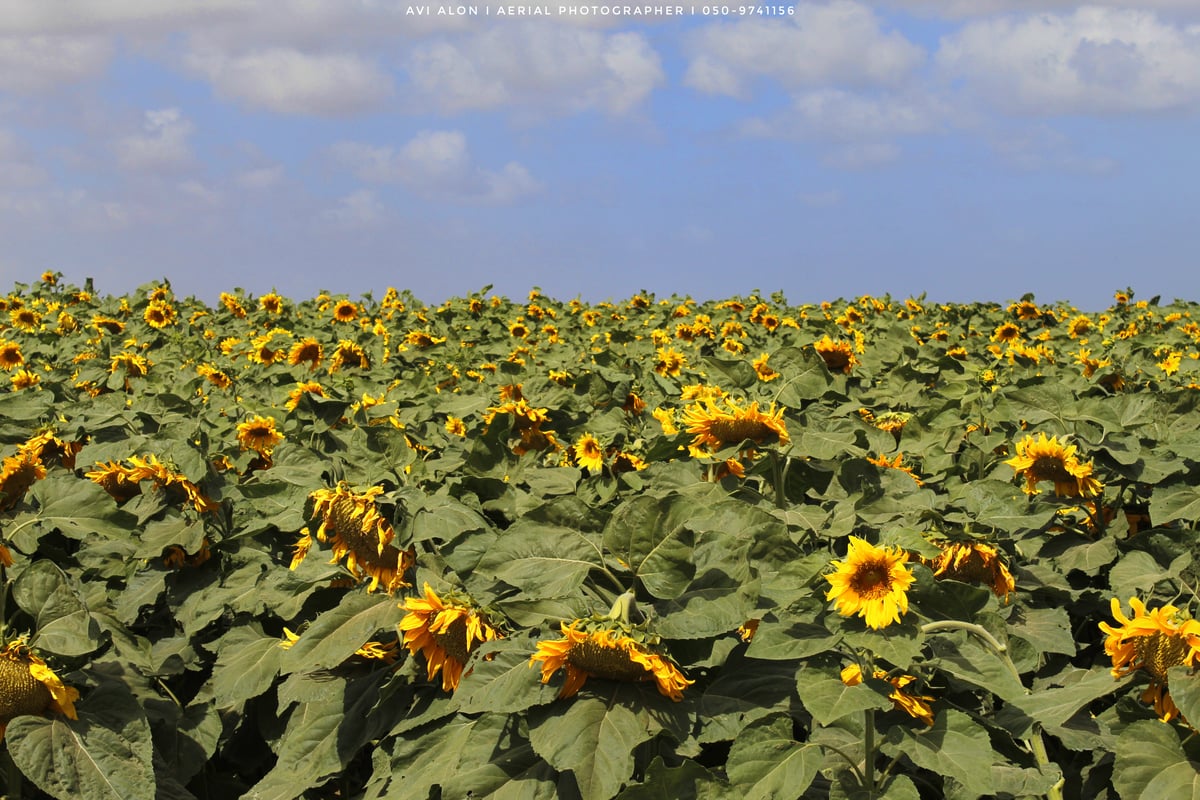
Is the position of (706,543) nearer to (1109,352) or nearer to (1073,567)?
(1073,567)

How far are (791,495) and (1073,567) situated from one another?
1022 millimetres

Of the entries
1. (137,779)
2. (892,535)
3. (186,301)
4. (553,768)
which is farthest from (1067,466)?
(186,301)

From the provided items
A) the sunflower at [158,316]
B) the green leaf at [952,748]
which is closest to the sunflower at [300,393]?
the green leaf at [952,748]

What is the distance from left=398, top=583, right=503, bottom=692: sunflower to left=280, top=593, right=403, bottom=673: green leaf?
7.6 inches

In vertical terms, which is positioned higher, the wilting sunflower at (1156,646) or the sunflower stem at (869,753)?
the wilting sunflower at (1156,646)

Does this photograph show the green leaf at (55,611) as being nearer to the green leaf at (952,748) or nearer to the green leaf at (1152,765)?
the green leaf at (952,748)

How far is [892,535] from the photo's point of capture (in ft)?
8.46

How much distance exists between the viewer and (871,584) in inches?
98.7

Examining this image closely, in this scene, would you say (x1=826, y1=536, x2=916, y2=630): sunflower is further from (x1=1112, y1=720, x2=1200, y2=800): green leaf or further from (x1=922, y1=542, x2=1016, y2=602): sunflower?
(x1=922, y1=542, x2=1016, y2=602): sunflower

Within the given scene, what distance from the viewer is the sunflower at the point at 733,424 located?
145 inches

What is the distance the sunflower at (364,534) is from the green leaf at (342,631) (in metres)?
0.07

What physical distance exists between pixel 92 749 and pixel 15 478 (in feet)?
6.23

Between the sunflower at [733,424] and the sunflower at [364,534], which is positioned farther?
the sunflower at [733,424]

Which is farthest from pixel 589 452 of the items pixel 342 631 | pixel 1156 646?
pixel 1156 646
